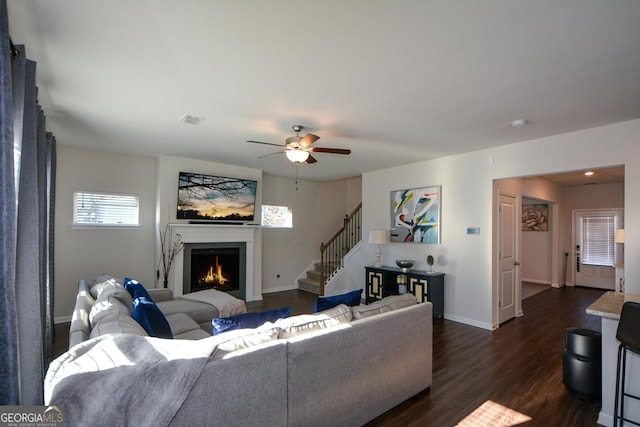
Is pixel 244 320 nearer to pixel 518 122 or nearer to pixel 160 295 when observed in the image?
pixel 160 295

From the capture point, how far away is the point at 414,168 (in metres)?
5.89

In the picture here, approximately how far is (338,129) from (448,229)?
2.77 metres

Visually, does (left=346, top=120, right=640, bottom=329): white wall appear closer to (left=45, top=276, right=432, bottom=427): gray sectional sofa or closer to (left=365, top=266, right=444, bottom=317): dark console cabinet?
(left=365, top=266, right=444, bottom=317): dark console cabinet

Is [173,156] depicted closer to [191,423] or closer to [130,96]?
[130,96]

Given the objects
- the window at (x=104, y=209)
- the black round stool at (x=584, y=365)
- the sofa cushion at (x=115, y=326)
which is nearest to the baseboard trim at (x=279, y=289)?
the window at (x=104, y=209)

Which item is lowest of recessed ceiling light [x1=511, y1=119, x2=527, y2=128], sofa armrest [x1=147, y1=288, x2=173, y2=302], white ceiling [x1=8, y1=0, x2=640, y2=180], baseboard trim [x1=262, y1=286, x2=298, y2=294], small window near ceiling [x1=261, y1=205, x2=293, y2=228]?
baseboard trim [x1=262, y1=286, x2=298, y2=294]

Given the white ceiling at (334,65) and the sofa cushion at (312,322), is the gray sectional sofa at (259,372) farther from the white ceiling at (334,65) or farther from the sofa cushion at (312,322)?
the white ceiling at (334,65)

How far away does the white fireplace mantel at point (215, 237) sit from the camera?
555cm

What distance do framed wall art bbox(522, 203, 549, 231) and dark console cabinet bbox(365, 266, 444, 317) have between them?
513cm

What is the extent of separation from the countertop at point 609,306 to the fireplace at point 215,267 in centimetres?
546

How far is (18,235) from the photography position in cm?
196

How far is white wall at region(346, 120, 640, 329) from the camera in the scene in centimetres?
354

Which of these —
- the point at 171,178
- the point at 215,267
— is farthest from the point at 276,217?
the point at 171,178

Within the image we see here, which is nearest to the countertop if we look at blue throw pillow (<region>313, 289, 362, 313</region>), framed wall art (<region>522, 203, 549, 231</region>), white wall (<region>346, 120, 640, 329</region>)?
white wall (<region>346, 120, 640, 329</region>)
